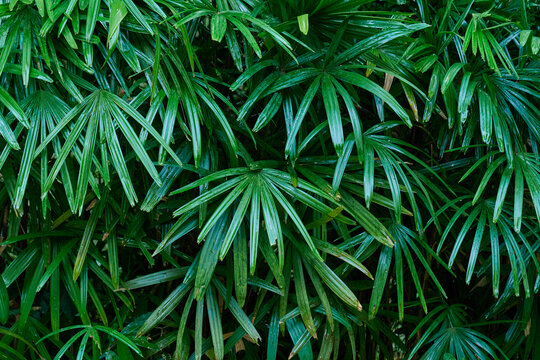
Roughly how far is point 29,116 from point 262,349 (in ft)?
2.80

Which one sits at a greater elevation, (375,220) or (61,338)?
(375,220)

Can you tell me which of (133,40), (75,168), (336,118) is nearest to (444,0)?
(336,118)

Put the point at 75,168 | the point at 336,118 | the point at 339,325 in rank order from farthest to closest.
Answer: the point at 339,325
the point at 75,168
the point at 336,118

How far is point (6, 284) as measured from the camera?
134 centimetres

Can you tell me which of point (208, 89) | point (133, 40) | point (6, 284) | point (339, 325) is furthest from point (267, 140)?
point (6, 284)

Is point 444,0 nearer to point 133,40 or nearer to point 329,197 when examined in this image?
point 329,197

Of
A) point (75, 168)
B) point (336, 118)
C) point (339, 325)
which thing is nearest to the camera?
point (336, 118)

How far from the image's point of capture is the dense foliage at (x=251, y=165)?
1.16 meters

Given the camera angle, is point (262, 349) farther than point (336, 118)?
Yes

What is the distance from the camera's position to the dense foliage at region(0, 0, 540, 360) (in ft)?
3.81

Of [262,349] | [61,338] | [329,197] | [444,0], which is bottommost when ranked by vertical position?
[262,349]

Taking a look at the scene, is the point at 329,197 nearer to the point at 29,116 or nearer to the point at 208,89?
the point at 208,89

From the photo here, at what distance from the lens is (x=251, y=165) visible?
125 cm

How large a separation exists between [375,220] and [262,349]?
55 cm
